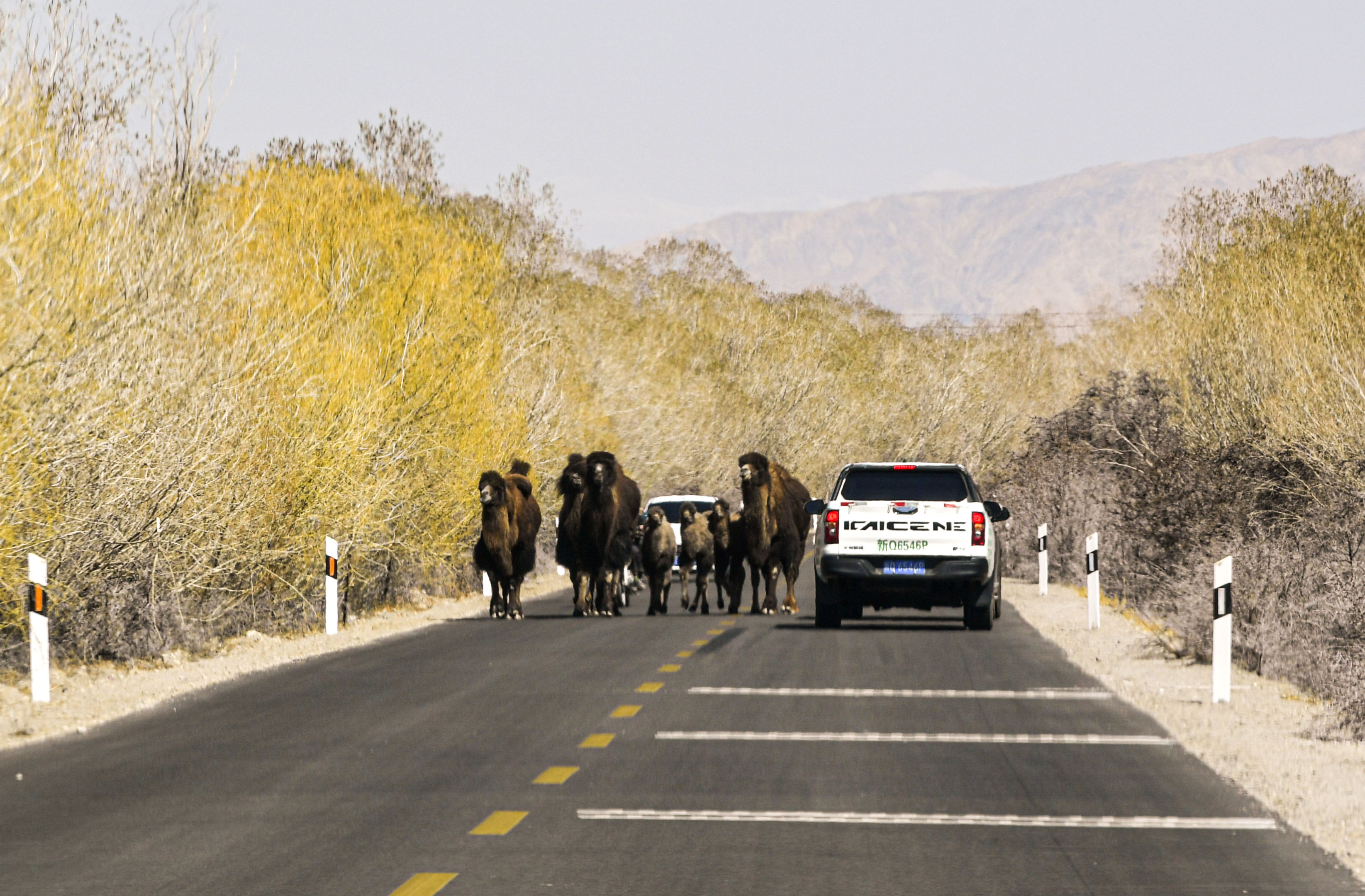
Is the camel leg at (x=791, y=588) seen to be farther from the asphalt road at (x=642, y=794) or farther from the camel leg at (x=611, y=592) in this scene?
the asphalt road at (x=642, y=794)

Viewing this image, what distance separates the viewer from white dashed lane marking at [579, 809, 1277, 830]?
950cm

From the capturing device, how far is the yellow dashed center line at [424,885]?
25.6 feet

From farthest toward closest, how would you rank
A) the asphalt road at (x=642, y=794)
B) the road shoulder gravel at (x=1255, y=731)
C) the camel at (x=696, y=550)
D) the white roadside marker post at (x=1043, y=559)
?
the white roadside marker post at (x=1043, y=559) → the camel at (x=696, y=550) → the road shoulder gravel at (x=1255, y=731) → the asphalt road at (x=642, y=794)

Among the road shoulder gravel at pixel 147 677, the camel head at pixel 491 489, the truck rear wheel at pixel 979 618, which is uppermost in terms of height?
the camel head at pixel 491 489

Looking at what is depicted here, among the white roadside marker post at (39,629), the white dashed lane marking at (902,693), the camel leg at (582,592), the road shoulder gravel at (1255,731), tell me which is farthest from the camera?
the camel leg at (582,592)

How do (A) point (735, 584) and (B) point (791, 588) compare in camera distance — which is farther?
(A) point (735, 584)

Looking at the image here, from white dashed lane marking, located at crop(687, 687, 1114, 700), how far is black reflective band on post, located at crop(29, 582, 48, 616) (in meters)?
5.30

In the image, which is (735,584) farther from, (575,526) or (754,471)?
(575,526)

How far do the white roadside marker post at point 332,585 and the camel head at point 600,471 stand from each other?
4.11 m

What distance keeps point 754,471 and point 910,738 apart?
13.0m

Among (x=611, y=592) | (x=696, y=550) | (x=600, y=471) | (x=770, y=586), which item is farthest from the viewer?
(x=696, y=550)

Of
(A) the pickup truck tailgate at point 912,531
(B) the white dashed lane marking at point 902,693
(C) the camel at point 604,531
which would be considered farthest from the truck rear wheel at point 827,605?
(B) the white dashed lane marking at point 902,693

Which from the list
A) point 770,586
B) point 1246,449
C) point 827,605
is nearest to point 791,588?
point 770,586

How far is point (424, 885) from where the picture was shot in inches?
314
